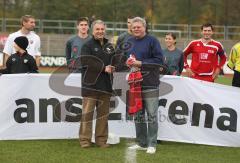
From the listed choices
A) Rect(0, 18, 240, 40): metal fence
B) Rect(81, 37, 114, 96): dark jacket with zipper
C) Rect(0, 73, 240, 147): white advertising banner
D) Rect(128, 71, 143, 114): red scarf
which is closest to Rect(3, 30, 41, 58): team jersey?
Rect(0, 73, 240, 147): white advertising banner

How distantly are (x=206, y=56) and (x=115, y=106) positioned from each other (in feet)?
6.26

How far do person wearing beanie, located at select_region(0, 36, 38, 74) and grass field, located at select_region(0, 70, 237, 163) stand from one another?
1265 millimetres

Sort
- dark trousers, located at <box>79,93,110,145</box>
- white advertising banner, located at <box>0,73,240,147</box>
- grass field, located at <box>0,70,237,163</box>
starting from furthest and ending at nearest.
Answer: white advertising banner, located at <box>0,73,240,147</box>, dark trousers, located at <box>79,93,110,145</box>, grass field, located at <box>0,70,237,163</box>

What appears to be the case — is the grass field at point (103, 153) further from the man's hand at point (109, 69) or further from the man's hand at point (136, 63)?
the man's hand at point (136, 63)

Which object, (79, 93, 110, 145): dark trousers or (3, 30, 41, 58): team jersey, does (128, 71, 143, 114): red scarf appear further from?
(3, 30, 41, 58): team jersey

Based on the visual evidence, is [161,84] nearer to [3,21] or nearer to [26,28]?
[26,28]

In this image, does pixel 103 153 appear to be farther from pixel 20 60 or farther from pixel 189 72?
pixel 189 72

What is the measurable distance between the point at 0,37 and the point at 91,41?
26556 mm

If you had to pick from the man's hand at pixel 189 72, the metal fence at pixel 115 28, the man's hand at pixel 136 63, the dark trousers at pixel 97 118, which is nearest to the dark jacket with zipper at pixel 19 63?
the dark trousers at pixel 97 118

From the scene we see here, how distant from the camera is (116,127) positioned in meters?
9.14

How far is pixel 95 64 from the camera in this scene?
26.7 ft

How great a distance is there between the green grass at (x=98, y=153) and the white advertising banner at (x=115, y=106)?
0.64ft

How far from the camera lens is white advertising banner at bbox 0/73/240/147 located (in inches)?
345

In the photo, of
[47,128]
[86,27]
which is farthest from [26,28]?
[47,128]
